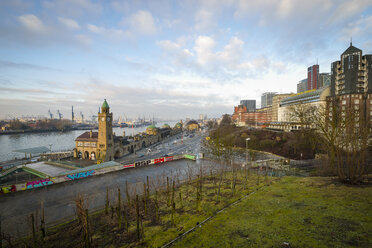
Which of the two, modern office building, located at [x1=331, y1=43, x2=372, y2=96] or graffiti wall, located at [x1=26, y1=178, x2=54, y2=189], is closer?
graffiti wall, located at [x1=26, y1=178, x2=54, y2=189]

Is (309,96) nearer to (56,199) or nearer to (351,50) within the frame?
(351,50)

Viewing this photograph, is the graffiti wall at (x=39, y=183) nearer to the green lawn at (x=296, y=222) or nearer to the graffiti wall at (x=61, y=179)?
the graffiti wall at (x=61, y=179)

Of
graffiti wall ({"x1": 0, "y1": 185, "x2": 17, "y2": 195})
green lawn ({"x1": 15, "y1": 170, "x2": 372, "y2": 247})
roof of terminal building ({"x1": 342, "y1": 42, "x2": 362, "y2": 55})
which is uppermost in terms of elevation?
roof of terminal building ({"x1": 342, "y1": 42, "x2": 362, "y2": 55})

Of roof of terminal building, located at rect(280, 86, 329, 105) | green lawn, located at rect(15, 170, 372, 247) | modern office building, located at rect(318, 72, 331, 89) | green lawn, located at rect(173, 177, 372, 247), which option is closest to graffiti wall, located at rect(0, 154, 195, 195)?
green lawn, located at rect(15, 170, 372, 247)

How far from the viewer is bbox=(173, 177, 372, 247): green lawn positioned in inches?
480

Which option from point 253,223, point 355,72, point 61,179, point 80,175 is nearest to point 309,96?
point 355,72

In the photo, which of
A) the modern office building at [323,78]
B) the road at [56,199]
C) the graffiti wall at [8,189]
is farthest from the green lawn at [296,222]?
the modern office building at [323,78]

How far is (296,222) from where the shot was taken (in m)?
14.4

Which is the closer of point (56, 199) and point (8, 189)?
point (56, 199)

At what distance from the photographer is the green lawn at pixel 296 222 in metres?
12.2

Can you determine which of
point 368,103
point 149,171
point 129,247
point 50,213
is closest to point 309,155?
point 368,103

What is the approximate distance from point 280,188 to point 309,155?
4131cm

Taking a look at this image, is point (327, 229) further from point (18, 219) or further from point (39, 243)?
point (18, 219)

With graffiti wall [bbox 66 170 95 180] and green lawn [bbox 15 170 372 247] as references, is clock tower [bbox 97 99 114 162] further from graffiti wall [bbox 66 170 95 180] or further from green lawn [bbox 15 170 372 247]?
green lawn [bbox 15 170 372 247]
